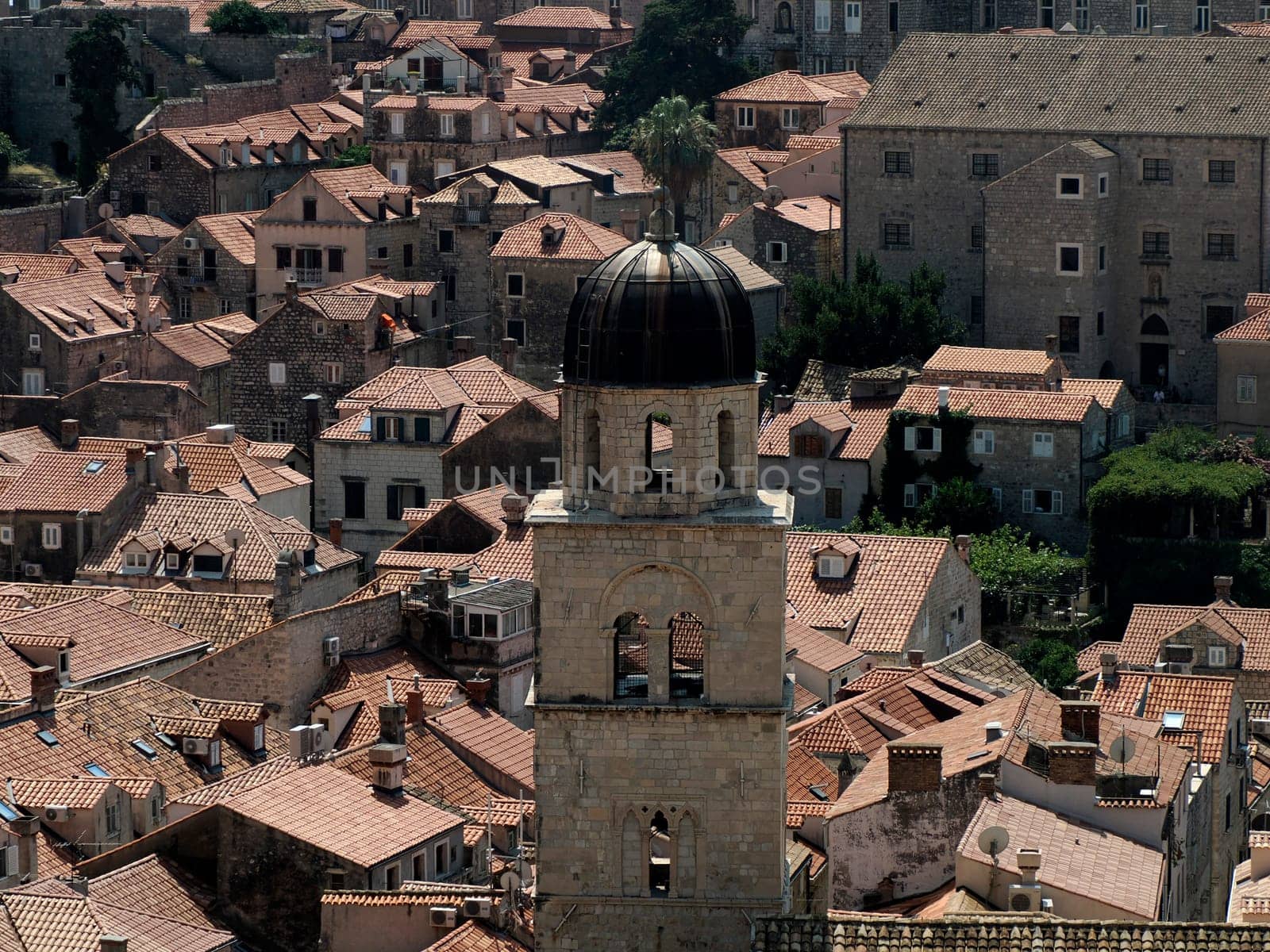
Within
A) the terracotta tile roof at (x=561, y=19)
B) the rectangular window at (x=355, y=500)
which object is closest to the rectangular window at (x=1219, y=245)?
the rectangular window at (x=355, y=500)

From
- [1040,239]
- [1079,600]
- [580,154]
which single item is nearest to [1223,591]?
[1079,600]

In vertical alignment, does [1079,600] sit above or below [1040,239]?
below

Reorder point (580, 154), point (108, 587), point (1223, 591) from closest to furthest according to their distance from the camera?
point (108, 587) → point (1223, 591) → point (580, 154)

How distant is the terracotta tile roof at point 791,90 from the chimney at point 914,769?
219ft

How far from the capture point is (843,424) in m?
86.4

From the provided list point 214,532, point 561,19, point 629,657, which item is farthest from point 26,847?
point 561,19

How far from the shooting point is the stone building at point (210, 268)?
10344 cm

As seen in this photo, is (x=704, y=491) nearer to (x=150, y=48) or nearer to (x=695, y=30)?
(x=695, y=30)

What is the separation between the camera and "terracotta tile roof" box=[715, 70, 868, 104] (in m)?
113

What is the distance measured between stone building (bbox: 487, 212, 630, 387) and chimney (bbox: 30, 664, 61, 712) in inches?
1554

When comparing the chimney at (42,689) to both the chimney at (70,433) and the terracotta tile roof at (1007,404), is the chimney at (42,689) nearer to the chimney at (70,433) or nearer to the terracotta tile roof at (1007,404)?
the chimney at (70,433)

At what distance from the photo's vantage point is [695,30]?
116438 mm

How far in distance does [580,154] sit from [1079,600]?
35717 millimetres

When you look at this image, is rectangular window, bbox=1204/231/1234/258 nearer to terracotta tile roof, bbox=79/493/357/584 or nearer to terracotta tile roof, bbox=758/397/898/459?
terracotta tile roof, bbox=758/397/898/459
